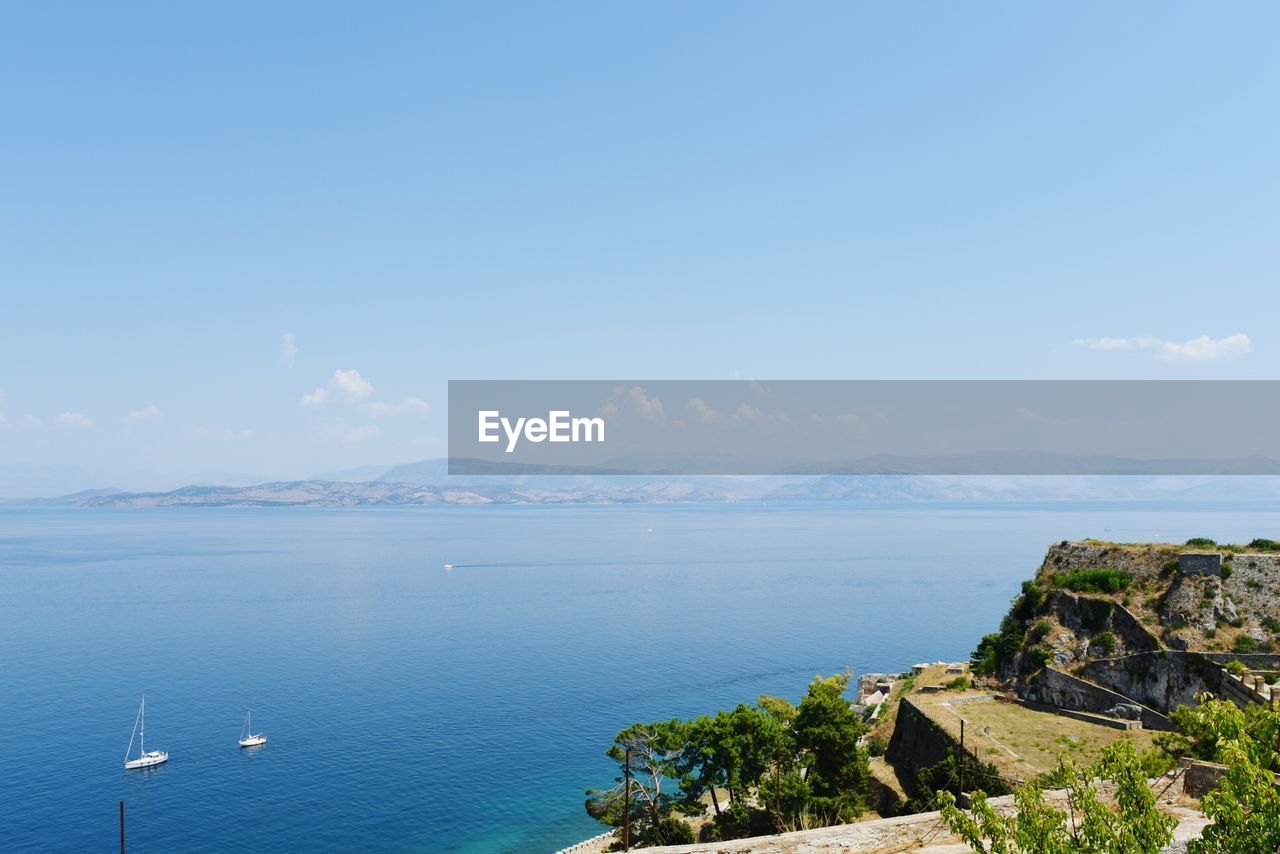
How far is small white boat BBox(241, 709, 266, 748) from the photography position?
70375 millimetres

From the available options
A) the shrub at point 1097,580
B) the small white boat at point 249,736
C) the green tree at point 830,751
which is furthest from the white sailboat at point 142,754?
the shrub at point 1097,580

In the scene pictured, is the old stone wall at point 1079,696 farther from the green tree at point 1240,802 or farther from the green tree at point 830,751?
the green tree at point 1240,802

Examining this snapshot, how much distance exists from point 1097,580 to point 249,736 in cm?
7757

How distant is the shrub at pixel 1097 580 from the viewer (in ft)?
177

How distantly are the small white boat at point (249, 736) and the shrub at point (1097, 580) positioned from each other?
73445 mm

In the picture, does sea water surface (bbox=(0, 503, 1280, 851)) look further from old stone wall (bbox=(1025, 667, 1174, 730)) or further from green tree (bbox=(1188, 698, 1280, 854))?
green tree (bbox=(1188, 698, 1280, 854))

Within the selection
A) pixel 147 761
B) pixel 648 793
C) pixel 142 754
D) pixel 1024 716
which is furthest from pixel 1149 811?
pixel 142 754

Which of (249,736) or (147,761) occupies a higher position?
(147,761)

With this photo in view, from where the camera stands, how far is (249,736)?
237 feet

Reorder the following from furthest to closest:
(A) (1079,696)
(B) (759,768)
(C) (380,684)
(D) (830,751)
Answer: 1. (C) (380,684)
2. (A) (1079,696)
3. (D) (830,751)
4. (B) (759,768)

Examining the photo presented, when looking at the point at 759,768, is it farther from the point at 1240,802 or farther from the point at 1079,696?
the point at 1240,802

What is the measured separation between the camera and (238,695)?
86.0m

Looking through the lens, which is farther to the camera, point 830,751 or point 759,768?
point 830,751

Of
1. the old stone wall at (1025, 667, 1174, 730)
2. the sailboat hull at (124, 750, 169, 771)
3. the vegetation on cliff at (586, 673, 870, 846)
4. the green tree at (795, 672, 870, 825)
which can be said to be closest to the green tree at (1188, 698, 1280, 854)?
the vegetation on cliff at (586, 673, 870, 846)
